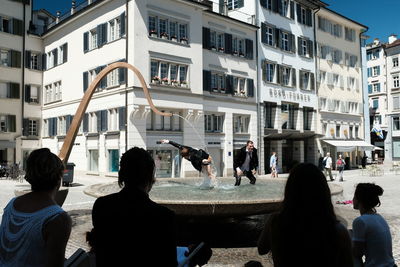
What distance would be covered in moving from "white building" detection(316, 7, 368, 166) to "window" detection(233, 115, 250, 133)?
37.1ft

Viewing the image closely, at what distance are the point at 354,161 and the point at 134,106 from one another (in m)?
32.3

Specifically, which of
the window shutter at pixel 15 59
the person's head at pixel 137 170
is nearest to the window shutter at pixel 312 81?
the window shutter at pixel 15 59

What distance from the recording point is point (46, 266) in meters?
2.51

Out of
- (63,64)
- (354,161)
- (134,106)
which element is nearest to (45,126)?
(63,64)

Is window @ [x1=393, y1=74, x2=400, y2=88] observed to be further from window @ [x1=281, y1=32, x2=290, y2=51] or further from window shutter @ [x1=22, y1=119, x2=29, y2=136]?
window shutter @ [x1=22, y1=119, x2=29, y2=136]

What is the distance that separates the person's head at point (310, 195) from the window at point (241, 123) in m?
32.5

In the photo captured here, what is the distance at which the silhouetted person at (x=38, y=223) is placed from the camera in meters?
2.48

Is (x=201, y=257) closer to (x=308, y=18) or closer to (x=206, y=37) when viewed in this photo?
(x=206, y=37)

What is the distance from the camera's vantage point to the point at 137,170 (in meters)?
2.68

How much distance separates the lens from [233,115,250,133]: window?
35.2m

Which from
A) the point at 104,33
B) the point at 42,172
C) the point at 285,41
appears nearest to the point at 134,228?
the point at 42,172

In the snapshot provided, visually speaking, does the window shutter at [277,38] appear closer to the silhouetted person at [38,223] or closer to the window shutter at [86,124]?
the window shutter at [86,124]

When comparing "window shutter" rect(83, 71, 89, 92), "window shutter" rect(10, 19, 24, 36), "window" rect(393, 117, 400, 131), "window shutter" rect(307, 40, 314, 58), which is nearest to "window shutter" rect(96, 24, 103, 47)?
"window shutter" rect(83, 71, 89, 92)

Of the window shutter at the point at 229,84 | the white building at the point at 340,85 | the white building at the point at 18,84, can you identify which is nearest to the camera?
the window shutter at the point at 229,84
